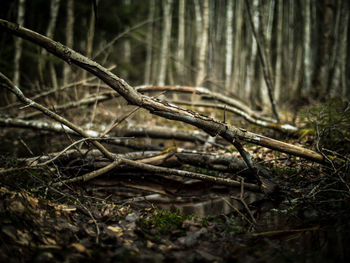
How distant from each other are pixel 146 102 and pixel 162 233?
4.30 ft

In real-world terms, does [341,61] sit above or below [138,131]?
above

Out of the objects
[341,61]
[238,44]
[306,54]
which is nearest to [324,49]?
[341,61]

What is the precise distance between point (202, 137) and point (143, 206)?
2.87 meters

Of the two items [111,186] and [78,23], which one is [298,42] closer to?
[78,23]

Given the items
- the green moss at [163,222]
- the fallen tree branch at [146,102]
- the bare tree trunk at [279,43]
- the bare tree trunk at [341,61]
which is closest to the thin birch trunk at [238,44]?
the bare tree trunk at [279,43]

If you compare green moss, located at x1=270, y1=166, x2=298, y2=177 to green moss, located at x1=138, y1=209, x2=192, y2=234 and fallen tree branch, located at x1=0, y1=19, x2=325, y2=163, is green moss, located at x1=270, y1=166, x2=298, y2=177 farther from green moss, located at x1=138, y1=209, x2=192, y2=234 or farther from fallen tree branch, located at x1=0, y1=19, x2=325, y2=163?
green moss, located at x1=138, y1=209, x2=192, y2=234

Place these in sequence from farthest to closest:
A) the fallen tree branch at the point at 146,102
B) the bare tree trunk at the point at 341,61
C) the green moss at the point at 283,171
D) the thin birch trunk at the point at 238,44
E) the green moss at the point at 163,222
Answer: the thin birch trunk at the point at 238,44 → the bare tree trunk at the point at 341,61 → the green moss at the point at 283,171 → the green moss at the point at 163,222 → the fallen tree branch at the point at 146,102

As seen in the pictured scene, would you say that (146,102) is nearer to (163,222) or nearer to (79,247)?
(163,222)

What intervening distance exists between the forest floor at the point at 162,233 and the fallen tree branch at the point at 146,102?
76 centimetres

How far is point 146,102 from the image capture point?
205 cm

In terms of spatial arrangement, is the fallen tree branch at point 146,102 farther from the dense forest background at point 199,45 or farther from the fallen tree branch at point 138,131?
the fallen tree branch at point 138,131

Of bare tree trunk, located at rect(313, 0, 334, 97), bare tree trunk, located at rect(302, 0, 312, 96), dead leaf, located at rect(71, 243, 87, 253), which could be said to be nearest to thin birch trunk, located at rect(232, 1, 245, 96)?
bare tree trunk, located at rect(302, 0, 312, 96)

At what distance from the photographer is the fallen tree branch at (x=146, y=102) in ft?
6.14

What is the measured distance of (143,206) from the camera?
2615 millimetres
